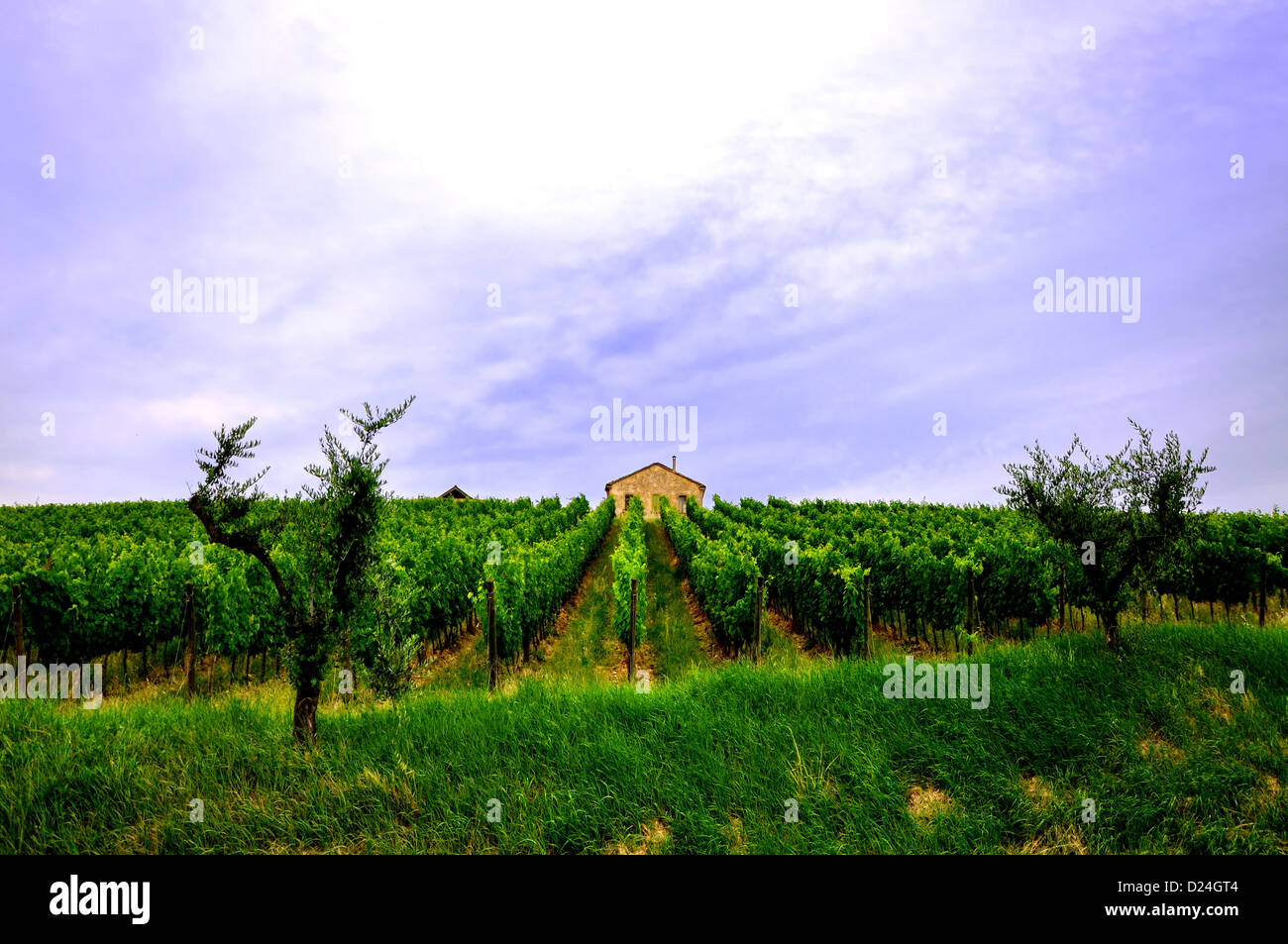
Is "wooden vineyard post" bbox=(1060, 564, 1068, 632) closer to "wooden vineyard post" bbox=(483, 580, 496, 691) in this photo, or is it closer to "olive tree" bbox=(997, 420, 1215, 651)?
"olive tree" bbox=(997, 420, 1215, 651)

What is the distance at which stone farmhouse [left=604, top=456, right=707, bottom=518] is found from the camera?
205 ft

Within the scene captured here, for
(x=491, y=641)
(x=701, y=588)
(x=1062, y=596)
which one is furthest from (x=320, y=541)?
(x=1062, y=596)

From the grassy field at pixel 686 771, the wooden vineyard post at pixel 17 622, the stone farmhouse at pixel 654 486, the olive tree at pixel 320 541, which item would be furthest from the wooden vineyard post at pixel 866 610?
the stone farmhouse at pixel 654 486

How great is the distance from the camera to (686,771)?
22.6ft

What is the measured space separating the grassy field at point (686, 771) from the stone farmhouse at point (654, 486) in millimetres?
53609

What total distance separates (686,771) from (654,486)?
56.0 meters

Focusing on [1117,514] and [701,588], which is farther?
[701,588]

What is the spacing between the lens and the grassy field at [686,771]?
6.24m

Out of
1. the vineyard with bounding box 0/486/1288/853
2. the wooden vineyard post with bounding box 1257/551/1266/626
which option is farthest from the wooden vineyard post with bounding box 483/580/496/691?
the wooden vineyard post with bounding box 1257/551/1266/626

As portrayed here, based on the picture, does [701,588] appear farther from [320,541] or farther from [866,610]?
[320,541]

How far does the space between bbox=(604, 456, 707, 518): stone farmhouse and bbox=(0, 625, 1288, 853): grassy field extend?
176 feet

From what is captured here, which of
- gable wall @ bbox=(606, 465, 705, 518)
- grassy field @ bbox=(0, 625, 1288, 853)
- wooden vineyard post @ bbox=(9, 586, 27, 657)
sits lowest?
grassy field @ bbox=(0, 625, 1288, 853)

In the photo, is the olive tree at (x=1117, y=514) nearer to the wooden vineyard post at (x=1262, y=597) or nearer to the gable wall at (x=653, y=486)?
the wooden vineyard post at (x=1262, y=597)
